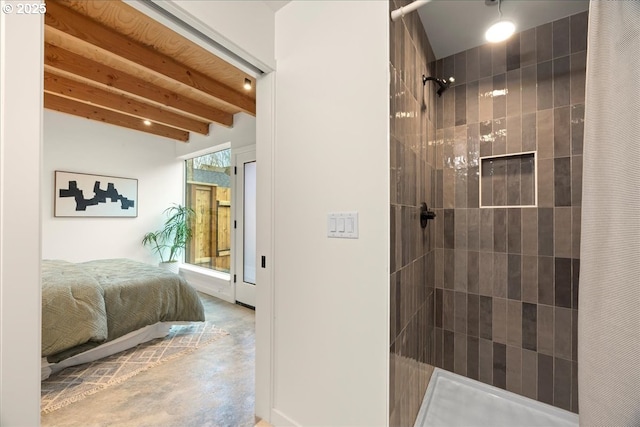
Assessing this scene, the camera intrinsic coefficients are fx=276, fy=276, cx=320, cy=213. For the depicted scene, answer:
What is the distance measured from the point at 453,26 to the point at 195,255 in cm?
490

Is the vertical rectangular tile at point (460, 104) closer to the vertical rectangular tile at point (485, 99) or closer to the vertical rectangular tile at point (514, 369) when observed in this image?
the vertical rectangular tile at point (485, 99)

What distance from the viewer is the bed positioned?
2.04 meters

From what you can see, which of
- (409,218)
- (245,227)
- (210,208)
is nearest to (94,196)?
(210,208)

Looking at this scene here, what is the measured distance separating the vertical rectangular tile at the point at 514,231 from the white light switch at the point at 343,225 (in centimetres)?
135

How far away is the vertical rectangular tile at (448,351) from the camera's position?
2184mm

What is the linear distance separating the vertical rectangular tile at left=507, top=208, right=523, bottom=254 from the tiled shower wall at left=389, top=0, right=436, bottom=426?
53 centimetres

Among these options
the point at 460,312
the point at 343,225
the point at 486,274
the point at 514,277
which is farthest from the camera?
the point at 460,312

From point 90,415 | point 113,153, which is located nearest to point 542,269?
point 90,415

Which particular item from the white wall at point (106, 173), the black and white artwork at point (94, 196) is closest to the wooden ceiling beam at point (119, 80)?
the white wall at point (106, 173)

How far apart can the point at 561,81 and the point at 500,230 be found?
104cm

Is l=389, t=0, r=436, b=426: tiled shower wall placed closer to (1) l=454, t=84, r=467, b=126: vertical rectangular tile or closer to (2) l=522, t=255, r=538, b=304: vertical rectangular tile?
(1) l=454, t=84, r=467, b=126: vertical rectangular tile

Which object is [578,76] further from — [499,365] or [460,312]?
[499,365]

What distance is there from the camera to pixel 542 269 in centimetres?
186

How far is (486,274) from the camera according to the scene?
2051 millimetres
